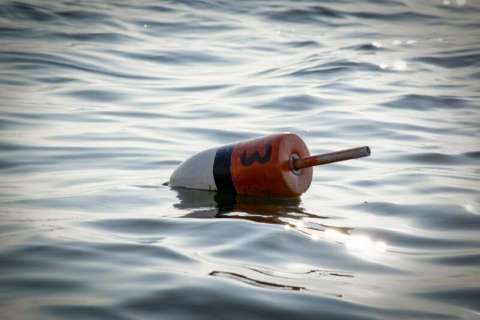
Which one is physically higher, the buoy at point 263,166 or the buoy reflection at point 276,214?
the buoy at point 263,166

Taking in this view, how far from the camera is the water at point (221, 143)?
438 cm

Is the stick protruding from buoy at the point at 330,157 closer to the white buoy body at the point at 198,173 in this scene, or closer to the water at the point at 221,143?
the water at the point at 221,143

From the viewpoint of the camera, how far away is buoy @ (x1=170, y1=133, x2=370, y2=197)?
6.70 m

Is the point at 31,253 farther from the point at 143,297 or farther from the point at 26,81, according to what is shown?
the point at 26,81

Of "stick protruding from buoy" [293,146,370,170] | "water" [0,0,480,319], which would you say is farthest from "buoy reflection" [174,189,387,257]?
"stick protruding from buoy" [293,146,370,170]

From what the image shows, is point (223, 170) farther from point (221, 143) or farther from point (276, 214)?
point (221, 143)

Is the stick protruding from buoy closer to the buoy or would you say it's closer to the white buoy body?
the buoy

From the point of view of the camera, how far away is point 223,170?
23.1ft

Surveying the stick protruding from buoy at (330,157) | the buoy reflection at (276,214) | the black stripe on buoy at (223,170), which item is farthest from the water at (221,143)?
the stick protruding from buoy at (330,157)

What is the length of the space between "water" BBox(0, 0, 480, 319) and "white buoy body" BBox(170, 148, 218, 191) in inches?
4.2

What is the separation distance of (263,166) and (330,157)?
0.52m

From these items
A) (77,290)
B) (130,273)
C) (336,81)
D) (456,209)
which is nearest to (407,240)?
(456,209)

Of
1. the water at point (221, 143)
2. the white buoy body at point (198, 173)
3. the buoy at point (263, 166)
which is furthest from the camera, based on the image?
the white buoy body at point (198, 173)

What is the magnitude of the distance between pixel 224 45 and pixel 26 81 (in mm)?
Result: 5614
